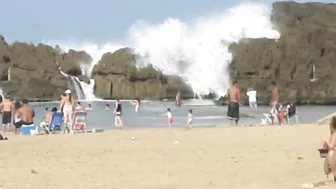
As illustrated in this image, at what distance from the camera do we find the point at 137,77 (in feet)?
322

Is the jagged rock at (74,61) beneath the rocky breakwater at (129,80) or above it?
above

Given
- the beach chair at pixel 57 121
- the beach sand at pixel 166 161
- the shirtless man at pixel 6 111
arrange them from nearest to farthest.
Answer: the beach sand at pixel 166 161 → the beach chair at pixel 57 121 → the shirtless man at pixel 6 111

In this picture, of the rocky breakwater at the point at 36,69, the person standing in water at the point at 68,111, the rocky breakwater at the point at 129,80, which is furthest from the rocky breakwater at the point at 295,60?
the person standing in water at the point at 68,111

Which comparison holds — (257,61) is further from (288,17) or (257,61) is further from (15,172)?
(15,172)

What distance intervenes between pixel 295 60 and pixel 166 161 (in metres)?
87.3

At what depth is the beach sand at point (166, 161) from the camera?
10.1 metres

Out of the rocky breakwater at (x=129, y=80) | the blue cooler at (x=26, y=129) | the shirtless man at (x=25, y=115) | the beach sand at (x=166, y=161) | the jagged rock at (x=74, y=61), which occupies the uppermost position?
the jagged rock at (x=74, y=61)

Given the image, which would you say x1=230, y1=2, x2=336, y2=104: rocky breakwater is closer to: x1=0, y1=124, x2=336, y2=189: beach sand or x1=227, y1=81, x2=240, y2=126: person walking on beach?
x1=227, y1=81, x2=240, y2=126: person walking on beach

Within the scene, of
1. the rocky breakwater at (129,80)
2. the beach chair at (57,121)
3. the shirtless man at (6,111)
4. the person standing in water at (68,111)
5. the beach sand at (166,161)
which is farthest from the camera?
the rocky breakwater at (129,80)

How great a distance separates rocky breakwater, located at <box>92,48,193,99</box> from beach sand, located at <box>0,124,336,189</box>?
76.4m

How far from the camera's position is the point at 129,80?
97438mm

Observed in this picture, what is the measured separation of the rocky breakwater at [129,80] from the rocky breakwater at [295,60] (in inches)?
329

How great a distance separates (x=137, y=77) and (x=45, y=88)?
12.1m

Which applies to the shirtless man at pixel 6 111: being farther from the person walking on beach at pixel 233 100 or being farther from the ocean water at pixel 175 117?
the ocean water at pixel 175 117
